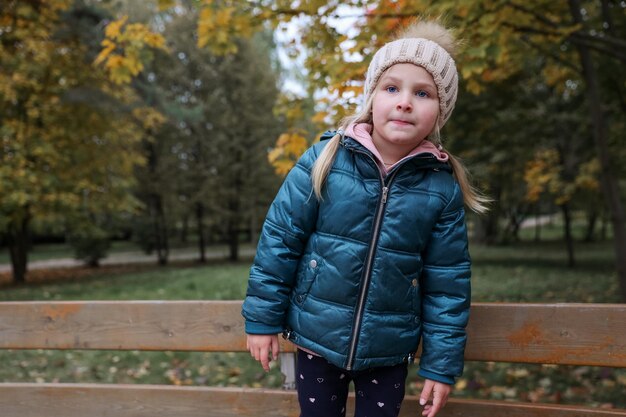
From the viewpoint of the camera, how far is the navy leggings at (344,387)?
6.15 ft

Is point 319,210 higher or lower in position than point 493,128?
lower

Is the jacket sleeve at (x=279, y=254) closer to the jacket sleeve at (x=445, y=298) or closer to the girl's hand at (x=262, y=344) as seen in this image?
the girl's hand at (x=262, y=344)

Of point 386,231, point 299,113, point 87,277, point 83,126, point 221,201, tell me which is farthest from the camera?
point 221,201

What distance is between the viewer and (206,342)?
2445 mm

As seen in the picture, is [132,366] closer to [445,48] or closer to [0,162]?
[445,48]

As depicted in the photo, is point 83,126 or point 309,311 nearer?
point 309,311

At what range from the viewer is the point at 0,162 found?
1059 cm

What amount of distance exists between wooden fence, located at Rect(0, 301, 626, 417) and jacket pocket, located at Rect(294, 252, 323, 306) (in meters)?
0.60

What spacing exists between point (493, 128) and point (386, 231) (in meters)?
10.4

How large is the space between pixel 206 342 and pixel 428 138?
1.35 metres

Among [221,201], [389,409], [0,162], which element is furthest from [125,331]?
[221,201]

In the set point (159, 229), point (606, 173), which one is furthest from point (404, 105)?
point (159, 229)

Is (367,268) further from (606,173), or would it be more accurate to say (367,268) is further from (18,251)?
(18,251)

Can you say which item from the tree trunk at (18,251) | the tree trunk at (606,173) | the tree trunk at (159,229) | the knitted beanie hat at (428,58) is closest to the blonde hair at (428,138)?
the knitted beanie hat at (428,58)
